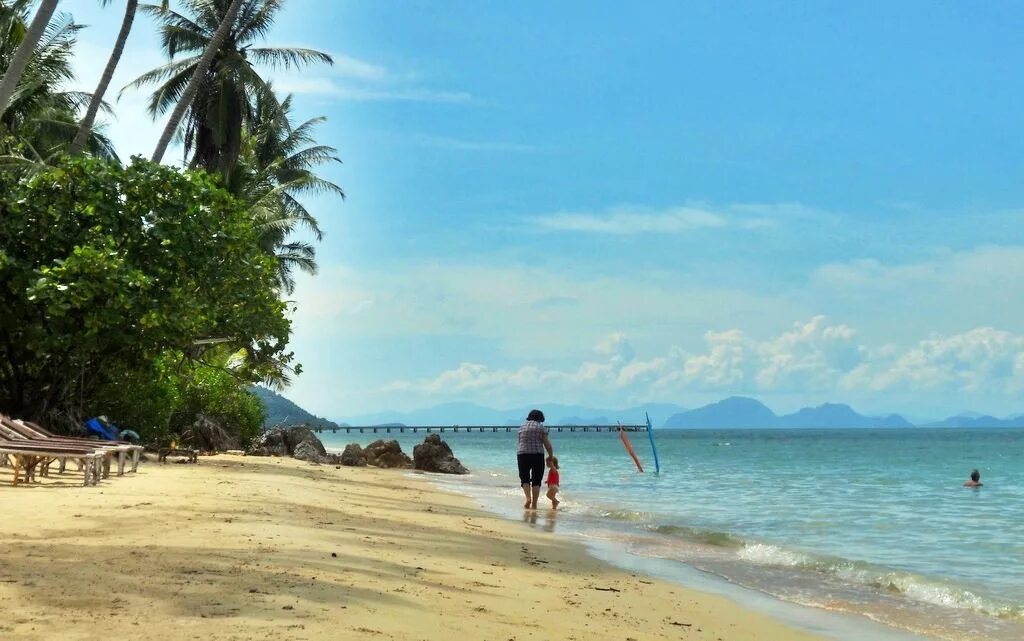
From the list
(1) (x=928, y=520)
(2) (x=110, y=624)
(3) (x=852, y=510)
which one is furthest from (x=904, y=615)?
(3) (x=852, y=510)

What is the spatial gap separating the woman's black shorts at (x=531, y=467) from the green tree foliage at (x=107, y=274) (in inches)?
283

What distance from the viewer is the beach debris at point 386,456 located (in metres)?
32.3

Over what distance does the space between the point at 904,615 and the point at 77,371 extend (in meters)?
17.3

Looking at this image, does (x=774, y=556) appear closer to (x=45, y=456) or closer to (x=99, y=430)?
(x=45, y=456)

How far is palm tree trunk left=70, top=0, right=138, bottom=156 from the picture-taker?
840 inches

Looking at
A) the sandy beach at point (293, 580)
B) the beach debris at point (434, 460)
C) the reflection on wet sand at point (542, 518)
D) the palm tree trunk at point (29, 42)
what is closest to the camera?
the sandy beach at point (293, 580)

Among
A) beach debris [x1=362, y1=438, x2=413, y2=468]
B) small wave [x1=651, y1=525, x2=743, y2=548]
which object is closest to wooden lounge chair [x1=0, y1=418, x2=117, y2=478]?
small wave [x1=651, y1=525, x2=743, y2=548]

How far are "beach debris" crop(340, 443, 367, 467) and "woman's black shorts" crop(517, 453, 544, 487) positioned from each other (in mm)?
14839

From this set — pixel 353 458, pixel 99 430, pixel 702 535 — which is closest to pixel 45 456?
pixel 99 430

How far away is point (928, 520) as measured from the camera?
1806 cm

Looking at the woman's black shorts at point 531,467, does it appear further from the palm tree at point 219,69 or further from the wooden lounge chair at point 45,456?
the palm tree at point 219,69

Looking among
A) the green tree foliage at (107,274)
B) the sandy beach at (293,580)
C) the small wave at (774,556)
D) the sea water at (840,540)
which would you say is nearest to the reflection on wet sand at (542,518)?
the sea water at (840,540)

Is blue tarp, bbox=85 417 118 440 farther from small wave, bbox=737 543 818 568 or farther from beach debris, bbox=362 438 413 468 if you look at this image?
beach debris, bbox=362 438 413 468

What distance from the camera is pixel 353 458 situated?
30.8 meters
